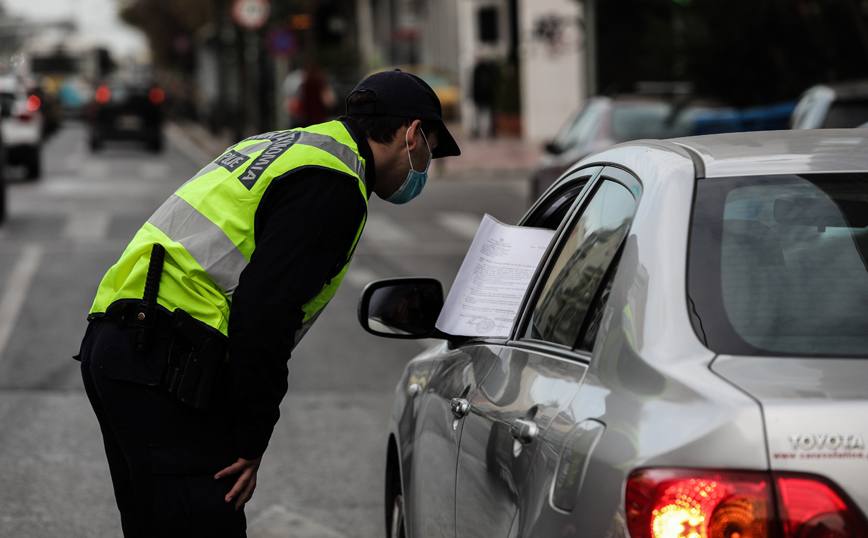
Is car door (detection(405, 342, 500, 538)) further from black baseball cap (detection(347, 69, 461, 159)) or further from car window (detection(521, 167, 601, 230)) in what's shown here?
black baseball cap (detection(347, 69, 461, 159))

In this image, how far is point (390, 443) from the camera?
4.06m

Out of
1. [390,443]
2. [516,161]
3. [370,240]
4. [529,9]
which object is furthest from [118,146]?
[390,443]

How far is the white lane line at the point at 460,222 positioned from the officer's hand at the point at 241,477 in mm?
12115

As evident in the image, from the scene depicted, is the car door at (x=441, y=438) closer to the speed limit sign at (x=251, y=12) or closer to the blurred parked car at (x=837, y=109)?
the blurred parked car at (x=837, y=109)

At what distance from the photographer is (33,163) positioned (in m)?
23.5

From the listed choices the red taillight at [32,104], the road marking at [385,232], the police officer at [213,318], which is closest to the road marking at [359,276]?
the road marking at [385,232]

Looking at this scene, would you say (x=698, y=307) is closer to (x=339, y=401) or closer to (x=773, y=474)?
(x=773, y=474)

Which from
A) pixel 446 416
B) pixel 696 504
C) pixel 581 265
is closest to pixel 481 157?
pixel 446 416

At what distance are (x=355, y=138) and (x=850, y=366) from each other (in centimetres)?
145

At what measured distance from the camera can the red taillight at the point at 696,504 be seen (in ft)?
6.14

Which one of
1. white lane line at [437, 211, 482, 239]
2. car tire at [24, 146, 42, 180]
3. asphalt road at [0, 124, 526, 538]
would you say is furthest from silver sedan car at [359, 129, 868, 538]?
car tire at [24, 146, 42, 180]

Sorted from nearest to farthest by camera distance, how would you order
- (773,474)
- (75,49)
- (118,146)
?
(773,474), (118,146), (75,49)

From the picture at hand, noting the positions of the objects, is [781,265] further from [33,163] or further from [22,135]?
[33,163]

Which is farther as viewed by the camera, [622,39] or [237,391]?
[622,39]
